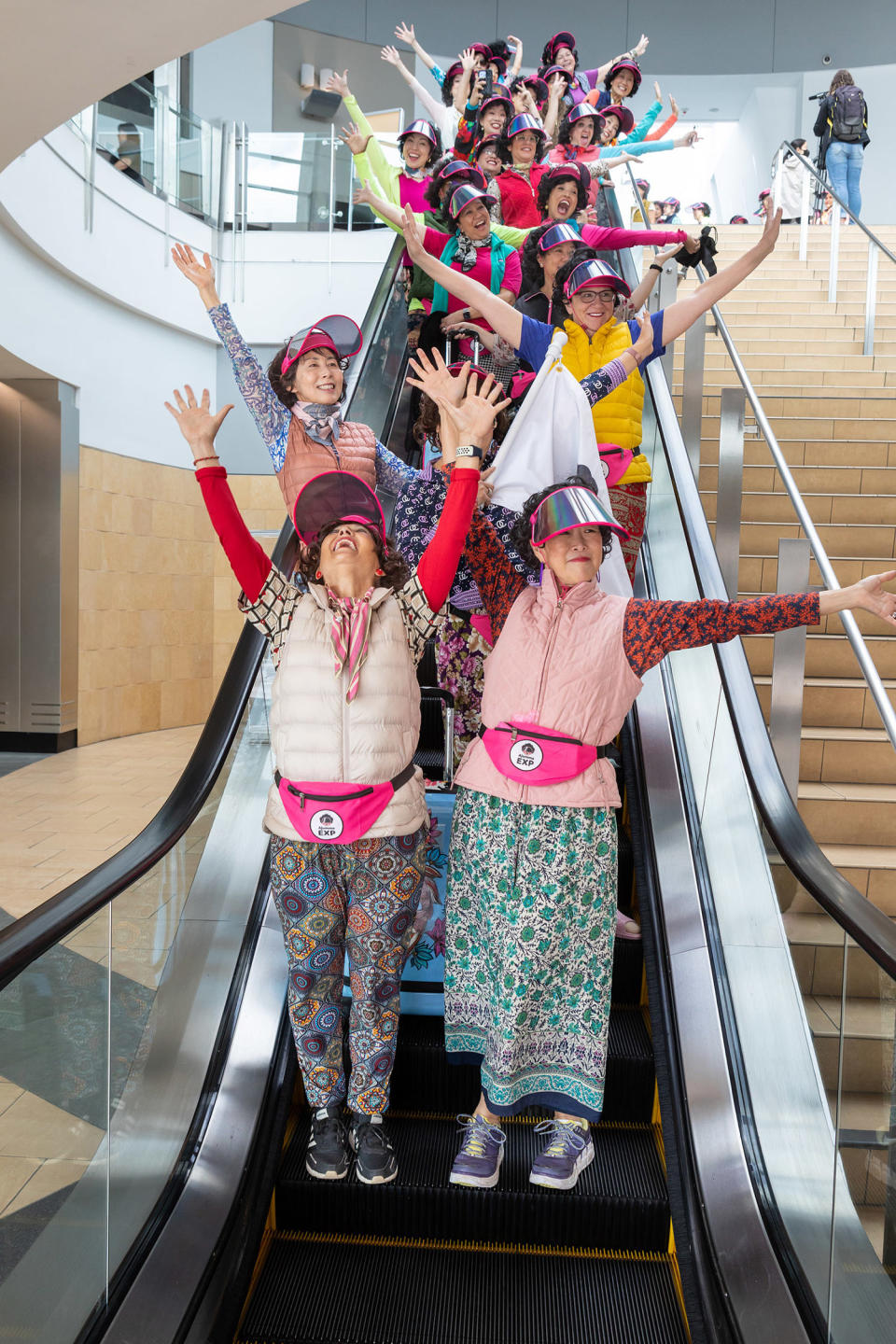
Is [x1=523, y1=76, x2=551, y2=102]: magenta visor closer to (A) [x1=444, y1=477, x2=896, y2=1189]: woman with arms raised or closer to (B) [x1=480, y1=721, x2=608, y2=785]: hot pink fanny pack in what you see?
(A) [x1=444, y1=477, x2=896, y2=1189]: woman with arms raised

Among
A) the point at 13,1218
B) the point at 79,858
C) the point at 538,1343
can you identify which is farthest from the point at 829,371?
the point at 13,1218

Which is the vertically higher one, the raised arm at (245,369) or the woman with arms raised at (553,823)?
the raised arm at (245,369)

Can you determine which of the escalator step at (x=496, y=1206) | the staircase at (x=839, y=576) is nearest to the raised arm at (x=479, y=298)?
the staircase at (x=839, y=576)

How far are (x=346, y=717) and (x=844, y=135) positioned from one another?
10.4 meters

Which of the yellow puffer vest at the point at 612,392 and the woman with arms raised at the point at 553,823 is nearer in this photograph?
the woman with arms raised at the point at 553,823

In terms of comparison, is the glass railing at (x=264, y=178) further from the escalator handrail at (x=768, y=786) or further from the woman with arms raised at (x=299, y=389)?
the escalator handrail at (x=768, y=786)

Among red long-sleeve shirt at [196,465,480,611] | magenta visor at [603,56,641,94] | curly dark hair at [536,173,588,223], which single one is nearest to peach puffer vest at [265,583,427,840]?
red long-sleeve shirt at [196,465,480,611]

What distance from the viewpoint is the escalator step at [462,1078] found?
2877 millimetres

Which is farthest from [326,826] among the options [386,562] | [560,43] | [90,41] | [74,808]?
[560,43]

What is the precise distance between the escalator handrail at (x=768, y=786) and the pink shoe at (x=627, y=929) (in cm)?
76

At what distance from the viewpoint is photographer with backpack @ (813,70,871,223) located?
1038 cm

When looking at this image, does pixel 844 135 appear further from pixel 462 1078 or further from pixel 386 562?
pixel 462 1078

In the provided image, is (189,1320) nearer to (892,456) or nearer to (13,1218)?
(13,1218)

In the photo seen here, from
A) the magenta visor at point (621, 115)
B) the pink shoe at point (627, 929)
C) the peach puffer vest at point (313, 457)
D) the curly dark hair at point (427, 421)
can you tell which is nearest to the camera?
the pink shoe at point (627, 929)
